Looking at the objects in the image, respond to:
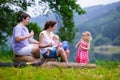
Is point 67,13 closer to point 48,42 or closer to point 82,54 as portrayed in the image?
point 82,54

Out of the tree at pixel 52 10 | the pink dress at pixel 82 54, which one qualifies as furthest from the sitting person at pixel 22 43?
the tree at pixel 52 10

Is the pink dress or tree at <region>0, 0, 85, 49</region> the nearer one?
the pink dress

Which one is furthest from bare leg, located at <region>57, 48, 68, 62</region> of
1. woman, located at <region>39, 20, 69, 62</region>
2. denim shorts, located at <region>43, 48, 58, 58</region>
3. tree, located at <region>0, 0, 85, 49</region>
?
tree, located at <region>0, 0, 85, 49</region>

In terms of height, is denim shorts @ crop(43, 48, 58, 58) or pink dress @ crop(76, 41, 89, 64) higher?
denim shorts @ crop(43, 48, 58, 58)

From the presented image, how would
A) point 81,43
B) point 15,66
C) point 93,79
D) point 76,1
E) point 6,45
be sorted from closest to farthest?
point 93,79 → point 15,66 → point 81,43 → point 6,45 → point 76,1

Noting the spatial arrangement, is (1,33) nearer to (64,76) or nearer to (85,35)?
(85,35)

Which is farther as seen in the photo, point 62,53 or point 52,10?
point 52,10

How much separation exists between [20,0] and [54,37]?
1452 cm

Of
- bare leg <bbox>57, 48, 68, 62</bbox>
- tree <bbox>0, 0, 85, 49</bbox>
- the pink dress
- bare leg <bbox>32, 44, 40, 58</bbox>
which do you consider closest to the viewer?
bare leg <bbox>57, 48, 68, 62</bbox>

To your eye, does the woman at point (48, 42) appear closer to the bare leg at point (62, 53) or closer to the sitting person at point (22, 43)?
the bare leg at point (62, 53)

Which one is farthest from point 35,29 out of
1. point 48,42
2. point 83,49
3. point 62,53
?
point 62,53

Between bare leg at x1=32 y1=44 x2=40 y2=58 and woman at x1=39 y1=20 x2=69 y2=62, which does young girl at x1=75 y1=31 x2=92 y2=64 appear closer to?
woman at x1=39 y1=20 x2=69 y2=62

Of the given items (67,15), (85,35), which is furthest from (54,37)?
(67,15)

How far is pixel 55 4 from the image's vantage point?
25.8m
